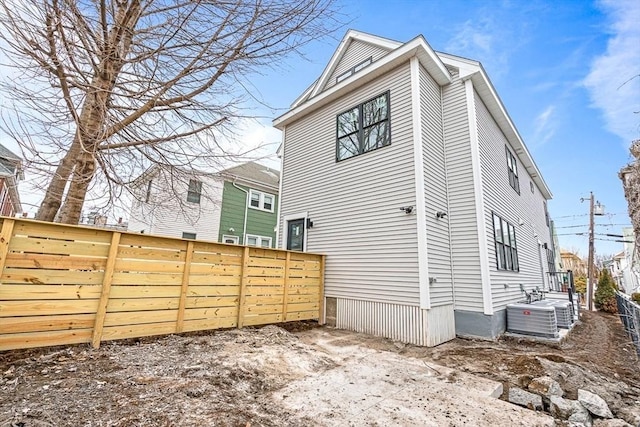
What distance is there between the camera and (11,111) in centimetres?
288

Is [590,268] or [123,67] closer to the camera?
[123,67]

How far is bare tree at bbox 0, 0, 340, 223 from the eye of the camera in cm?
272

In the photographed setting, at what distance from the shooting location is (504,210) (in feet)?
26.5

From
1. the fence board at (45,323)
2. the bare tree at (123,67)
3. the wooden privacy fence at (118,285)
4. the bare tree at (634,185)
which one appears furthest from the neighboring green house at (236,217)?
the bare tree at (634,185)

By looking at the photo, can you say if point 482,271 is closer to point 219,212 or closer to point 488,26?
point 488,26

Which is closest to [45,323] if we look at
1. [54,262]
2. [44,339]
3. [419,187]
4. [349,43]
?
[44,339]

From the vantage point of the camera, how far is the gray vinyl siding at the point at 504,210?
6660mm

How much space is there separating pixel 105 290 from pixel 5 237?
1.20 metres

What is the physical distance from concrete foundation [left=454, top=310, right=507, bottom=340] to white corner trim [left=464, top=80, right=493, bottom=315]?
0.19 meters

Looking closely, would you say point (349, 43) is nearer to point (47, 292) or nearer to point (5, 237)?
point (5, 237)

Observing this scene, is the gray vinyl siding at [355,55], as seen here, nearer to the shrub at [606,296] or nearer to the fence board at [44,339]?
the fence board at [44,339]

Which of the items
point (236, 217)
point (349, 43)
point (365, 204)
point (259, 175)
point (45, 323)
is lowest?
point (45, 323)

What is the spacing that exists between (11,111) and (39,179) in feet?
2.59

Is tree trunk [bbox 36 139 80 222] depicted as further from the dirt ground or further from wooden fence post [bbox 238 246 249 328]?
wooden fence post [bbox 238 246 249 328]
